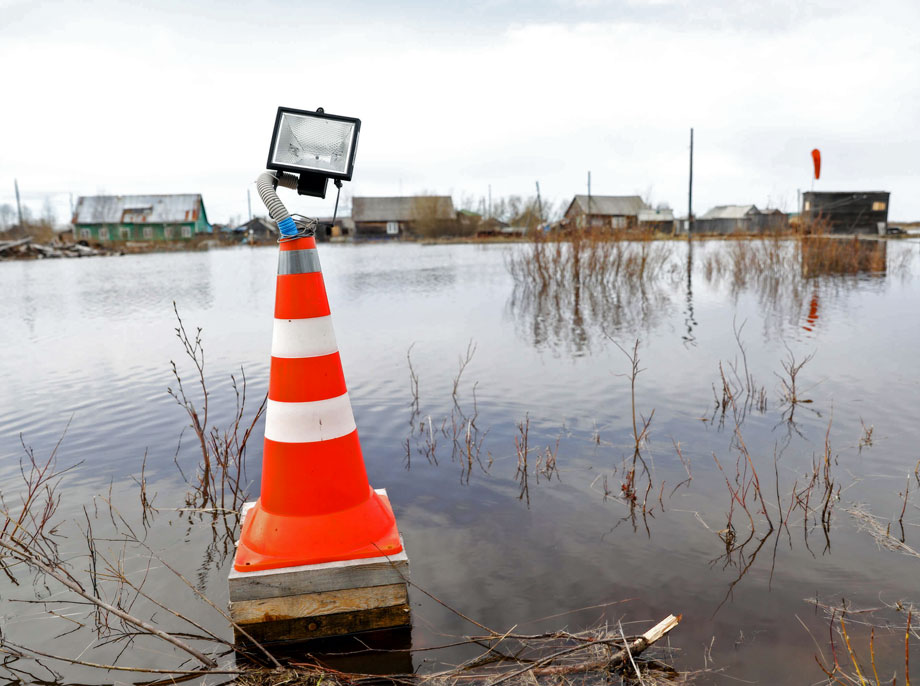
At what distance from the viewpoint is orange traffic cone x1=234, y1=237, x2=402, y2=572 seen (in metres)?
2.55

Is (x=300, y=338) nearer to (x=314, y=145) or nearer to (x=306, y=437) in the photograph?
(x=306, y=437)

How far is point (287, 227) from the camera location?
256 cm

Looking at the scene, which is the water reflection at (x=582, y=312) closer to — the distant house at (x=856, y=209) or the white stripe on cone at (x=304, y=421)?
the white stripe on cone at (x=304, y=421)

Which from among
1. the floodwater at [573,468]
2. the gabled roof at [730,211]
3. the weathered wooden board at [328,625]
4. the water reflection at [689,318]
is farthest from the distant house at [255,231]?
the weathered wooden board at [328,625]

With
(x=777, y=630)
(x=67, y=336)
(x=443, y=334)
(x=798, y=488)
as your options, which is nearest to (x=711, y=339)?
(x=443, y=334)

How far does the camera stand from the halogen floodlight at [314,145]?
2.54 metres

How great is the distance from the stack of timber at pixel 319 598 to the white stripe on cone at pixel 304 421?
1.69 ft

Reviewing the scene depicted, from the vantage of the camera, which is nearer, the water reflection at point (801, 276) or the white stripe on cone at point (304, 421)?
the white stripe on cone at point (304, 421)

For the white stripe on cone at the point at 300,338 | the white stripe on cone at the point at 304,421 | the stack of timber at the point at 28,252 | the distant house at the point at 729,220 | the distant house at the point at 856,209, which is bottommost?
the white stripe on cone at the point at 304,421

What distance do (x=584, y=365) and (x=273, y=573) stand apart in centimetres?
564

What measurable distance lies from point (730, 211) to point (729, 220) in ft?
31.3

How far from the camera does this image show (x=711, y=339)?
29.5 ft

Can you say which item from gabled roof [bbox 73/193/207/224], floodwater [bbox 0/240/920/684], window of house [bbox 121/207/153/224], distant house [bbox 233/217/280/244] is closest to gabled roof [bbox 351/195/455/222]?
distant house [bbox 233/217/280/244]

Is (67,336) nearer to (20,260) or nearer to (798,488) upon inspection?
(798,488)
